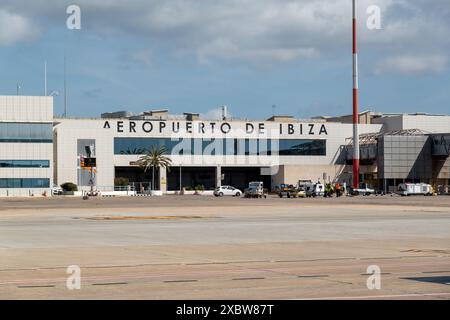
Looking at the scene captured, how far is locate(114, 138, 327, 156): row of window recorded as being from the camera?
440 feet

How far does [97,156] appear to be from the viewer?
130m

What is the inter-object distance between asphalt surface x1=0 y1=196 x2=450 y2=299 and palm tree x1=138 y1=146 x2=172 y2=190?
305ft

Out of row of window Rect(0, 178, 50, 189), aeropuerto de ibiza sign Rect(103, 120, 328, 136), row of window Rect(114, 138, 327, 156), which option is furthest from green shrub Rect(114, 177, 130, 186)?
row of window Rect(0, 178, 50, 189)

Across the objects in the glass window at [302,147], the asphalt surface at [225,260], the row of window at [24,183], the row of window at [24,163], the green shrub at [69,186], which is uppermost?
the glass window at [302,147]

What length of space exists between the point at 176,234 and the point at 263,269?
12570 millimetres

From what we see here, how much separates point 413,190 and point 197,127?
37366 mm

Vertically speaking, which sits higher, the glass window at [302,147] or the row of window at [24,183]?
the glass window at [302,147]

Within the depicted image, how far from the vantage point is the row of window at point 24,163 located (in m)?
117

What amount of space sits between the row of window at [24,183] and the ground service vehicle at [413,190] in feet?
166

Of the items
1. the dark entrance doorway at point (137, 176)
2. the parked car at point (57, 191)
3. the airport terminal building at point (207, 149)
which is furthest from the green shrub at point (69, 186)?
the dark entrance doorway at point (137, 176)

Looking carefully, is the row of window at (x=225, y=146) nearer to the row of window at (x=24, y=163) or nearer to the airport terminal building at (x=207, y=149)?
the airport terminal building at (x=207, y=149)

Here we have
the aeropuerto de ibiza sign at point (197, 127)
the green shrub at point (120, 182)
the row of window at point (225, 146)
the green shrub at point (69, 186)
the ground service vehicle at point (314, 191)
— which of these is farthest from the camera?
the row of window at point (225, 146)

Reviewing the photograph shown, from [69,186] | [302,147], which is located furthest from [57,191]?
[302,147]

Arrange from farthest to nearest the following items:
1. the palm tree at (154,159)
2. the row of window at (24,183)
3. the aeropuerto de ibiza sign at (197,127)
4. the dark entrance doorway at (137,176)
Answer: the dark entrance doorway at (137,176)
the aeropuerto de ibiza sign at (197,127)
the palm tree at (154,159)
the row of window at (24,183)
